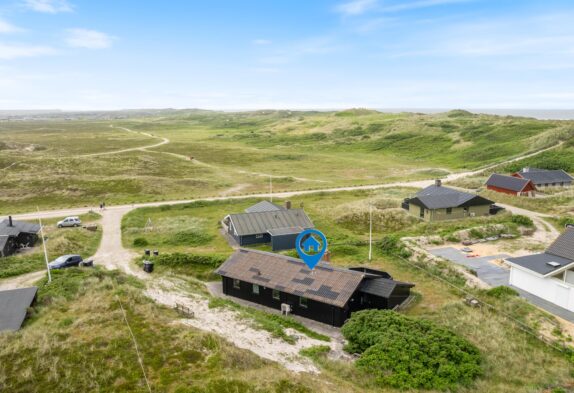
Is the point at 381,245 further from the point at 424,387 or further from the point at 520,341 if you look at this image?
the point at 424,387

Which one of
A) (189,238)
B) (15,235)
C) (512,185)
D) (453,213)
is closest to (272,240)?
(189,238)

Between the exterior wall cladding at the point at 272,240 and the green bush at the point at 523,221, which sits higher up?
the green bush at the point at 523,221

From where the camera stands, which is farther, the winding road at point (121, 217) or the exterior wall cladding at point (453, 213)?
the exterior wall cladding at point (453, 213)

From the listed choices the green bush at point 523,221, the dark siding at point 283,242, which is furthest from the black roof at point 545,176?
the dark siding at point 283,242

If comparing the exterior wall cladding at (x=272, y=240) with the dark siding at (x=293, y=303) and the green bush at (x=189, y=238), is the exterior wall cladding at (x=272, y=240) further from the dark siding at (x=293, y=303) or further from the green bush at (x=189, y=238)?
the dark siding at (x=293, y=303)

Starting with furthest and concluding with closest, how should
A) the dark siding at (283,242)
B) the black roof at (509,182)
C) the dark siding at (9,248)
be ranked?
the black roof at (509,182), the dark siding at (283,242), the dark siding at (9,248)

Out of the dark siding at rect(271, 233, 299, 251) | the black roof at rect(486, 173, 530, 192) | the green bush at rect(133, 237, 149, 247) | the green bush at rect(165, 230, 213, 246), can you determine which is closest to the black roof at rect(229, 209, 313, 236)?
the dark siding at rect(271, 233, 299, 251)

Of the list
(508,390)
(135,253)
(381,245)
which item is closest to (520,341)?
(508,390)

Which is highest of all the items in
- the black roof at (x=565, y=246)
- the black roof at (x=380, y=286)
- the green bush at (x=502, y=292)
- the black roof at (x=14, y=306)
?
the black roof at (x=565, y=246)
